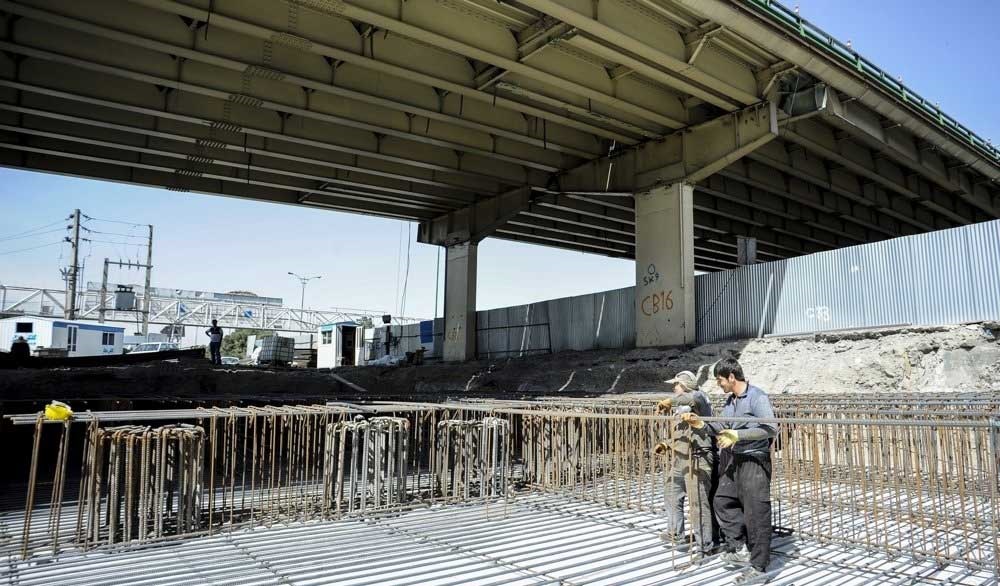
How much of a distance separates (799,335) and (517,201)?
41.5 ft

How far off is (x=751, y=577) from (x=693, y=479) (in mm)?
1055

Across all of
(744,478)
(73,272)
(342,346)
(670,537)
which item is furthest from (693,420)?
(73,272)

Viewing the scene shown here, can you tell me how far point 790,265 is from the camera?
20.4m

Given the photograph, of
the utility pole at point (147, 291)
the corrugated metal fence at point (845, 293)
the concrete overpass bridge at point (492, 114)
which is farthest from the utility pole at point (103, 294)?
the corrugated metal fence at point (845, 293)

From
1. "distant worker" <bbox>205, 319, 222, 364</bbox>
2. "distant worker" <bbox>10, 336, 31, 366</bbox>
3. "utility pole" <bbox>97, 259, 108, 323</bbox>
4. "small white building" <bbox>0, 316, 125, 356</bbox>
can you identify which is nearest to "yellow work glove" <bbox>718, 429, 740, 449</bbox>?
"distant worker" <bbox>10, 336, 31, 366</bbox>

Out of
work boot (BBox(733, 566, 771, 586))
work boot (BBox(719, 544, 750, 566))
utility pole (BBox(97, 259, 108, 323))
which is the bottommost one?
work boot (BBox(733, 566, 771, 586))

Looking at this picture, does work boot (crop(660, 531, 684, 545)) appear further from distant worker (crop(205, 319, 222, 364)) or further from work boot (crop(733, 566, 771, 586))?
distant worker (crop(205, 319, 222, 364))

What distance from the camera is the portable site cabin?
1761 inches

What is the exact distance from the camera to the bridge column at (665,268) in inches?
866

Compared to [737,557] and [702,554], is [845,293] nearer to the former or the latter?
[702,554]

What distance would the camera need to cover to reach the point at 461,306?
104ft

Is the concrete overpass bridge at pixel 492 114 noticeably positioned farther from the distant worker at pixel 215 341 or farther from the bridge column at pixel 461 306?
the distant worker at pixel 215 341

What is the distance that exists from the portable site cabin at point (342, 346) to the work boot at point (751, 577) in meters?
40.6

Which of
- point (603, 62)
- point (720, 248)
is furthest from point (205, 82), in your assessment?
point (720, 248)
